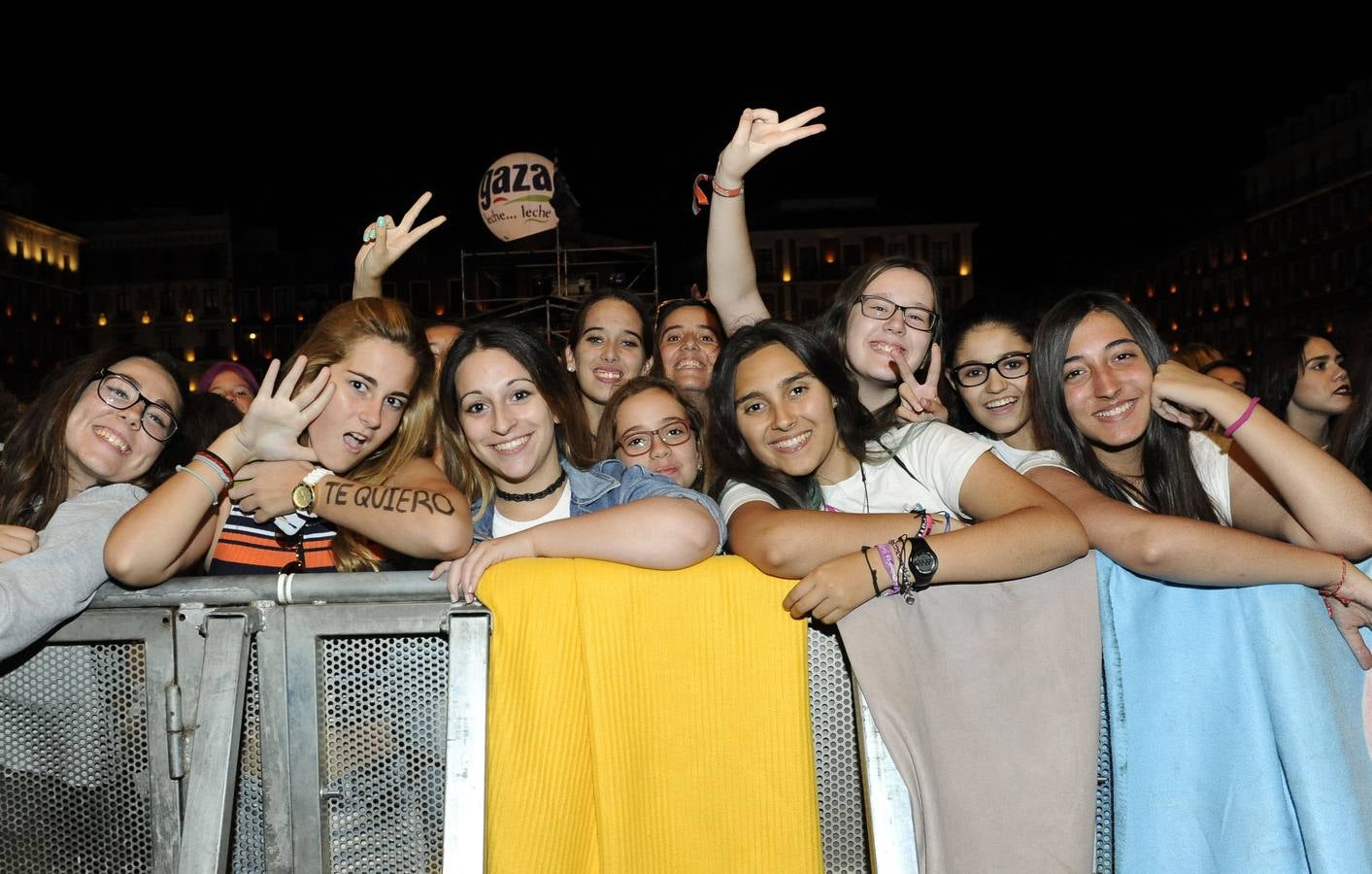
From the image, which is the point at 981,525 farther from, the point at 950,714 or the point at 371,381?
the point at 371,381

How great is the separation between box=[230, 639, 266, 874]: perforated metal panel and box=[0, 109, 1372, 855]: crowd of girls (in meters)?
0.50

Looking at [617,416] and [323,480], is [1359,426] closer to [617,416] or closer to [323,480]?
[617,416]

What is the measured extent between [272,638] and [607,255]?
35753mm

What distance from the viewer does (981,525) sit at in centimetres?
262

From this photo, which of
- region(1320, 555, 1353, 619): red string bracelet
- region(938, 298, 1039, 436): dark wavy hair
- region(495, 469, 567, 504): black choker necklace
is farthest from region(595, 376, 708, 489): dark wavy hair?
region(1320, 555, 1353, 619): red string bracelet

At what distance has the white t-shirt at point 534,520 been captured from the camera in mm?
3502

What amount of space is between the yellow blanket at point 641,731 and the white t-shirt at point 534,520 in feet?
2.90

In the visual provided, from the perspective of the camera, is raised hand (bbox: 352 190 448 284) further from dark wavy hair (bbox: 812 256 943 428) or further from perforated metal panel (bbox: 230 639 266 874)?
perforated metal panel (bbox: 230 639 266 874)

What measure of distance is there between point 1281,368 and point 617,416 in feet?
16.1

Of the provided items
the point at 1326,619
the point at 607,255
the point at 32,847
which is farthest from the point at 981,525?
the point at 607,255

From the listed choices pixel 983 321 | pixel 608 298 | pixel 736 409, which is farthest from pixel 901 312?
pixel 608 298

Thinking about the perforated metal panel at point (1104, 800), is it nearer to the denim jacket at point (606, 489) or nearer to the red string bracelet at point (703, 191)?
the denim jacket at point (606, 489)

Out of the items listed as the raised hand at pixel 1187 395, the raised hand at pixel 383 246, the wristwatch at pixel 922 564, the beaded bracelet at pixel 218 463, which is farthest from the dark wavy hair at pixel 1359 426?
the beaded bracelet at pixel 218 463

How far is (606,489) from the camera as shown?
3439 millimetres
